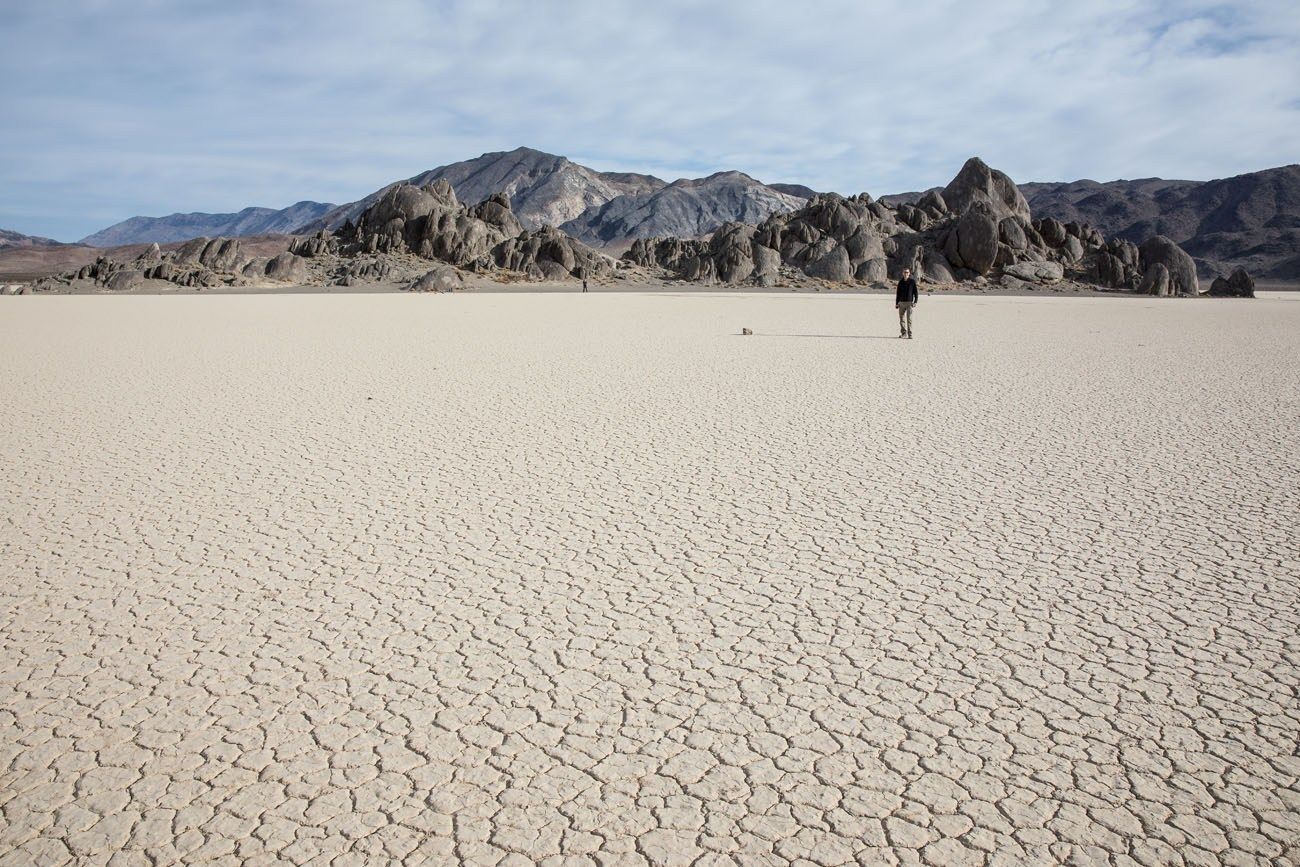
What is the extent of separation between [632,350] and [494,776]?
13.8 metres

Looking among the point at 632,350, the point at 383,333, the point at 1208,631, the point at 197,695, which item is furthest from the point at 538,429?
the point at 383,333

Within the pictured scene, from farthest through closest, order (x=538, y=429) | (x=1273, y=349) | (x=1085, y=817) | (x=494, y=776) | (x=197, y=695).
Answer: (x=1273, y=349), (x=538, y=429), (x=197, y=695), (x=494, y=776), (x=1085, y=817)

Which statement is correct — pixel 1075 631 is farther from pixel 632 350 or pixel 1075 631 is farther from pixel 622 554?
pixel 632 350

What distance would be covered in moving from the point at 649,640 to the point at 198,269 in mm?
65986

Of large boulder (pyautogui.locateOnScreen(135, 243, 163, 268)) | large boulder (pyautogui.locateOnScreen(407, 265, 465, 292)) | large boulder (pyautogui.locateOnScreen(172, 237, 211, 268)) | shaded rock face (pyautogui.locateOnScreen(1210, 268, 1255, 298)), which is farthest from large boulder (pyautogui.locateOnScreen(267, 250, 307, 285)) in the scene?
shaded rock face (pyautogui.locateOnScreen(1210, 268, 1255, 298))

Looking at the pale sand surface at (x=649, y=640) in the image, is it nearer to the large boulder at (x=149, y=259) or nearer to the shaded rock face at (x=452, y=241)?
the large boulder at (x=149, y=259)

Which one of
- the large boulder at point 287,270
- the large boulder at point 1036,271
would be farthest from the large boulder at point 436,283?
the large boulder at point 1036,271

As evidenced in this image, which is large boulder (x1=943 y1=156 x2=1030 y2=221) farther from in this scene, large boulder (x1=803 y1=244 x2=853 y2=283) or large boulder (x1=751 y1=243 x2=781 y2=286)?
large boulder (x1=751 y1=243 x2=781 y2=286)

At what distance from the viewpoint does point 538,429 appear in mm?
8500

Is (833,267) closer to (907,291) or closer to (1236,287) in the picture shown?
(1236,287)

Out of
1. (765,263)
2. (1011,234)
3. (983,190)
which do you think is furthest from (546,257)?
(983,190)

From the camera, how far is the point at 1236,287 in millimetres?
58562

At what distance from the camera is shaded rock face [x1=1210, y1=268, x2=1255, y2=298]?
2276 inches

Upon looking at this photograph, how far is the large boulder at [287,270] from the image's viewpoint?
204 feet
